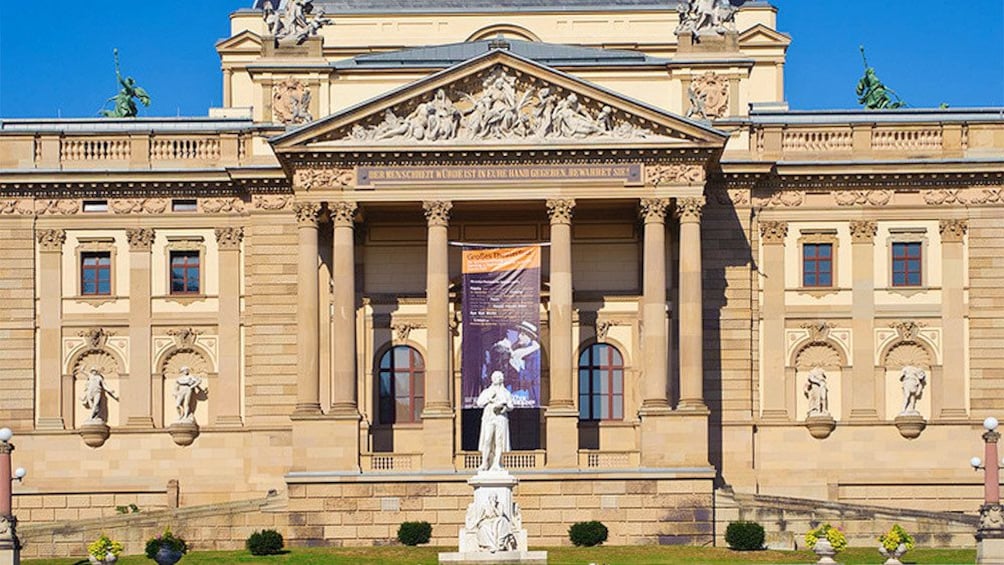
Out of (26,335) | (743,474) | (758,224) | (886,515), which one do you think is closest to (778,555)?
(886,515)

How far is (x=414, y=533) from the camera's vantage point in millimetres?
81625

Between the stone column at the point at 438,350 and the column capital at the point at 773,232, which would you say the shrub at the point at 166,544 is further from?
the column capital at the point at 773,232

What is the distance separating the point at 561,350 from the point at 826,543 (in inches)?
709

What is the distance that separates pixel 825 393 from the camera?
90062 millimetres

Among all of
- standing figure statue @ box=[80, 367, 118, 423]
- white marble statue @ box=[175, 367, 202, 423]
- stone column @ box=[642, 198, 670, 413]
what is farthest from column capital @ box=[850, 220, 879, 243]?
standing figure statue @ box=[80, 367, 118, 423]

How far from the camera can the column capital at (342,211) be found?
86.6m

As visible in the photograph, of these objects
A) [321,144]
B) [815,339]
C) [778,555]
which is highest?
[321,144]

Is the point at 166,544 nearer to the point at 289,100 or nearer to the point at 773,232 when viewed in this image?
the point at 289,100

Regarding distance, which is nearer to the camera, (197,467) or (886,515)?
(886,515)

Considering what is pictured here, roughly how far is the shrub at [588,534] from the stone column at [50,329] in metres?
20.7

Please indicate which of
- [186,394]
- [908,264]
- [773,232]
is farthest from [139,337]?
[908,264]

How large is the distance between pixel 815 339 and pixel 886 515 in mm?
10863

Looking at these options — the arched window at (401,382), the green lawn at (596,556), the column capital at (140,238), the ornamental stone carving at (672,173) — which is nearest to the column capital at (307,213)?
the arched window at (401,382)

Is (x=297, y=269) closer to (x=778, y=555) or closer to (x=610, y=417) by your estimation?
(x=610, y=417)
